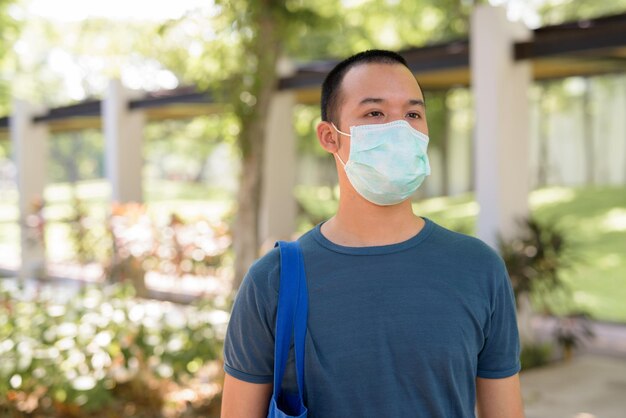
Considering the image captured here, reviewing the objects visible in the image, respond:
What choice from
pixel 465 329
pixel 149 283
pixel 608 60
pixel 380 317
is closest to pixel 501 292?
pixel 465 329

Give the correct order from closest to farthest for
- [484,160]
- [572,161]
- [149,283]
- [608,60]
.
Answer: [484,160], [608,60], [149,283], [572,161]

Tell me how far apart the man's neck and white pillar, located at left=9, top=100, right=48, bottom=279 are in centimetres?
1290

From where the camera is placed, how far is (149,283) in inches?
481

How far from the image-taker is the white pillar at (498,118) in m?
7.25

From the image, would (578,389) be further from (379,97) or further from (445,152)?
(445,152)

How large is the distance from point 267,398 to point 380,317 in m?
0.33

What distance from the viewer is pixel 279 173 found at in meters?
10.5

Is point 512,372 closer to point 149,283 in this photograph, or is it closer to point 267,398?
point 267,398

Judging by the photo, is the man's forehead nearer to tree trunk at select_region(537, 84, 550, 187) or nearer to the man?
the man

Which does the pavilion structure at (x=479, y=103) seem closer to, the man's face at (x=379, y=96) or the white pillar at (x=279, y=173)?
the white pillar at (x=279, y=173)

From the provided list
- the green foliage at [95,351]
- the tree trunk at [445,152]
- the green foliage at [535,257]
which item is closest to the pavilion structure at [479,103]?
the green foliage at [535,257]

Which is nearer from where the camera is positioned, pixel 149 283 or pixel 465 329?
pixel 465 329

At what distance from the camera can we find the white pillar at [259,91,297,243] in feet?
33.8

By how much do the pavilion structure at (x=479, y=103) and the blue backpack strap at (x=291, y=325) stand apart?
556 cm
